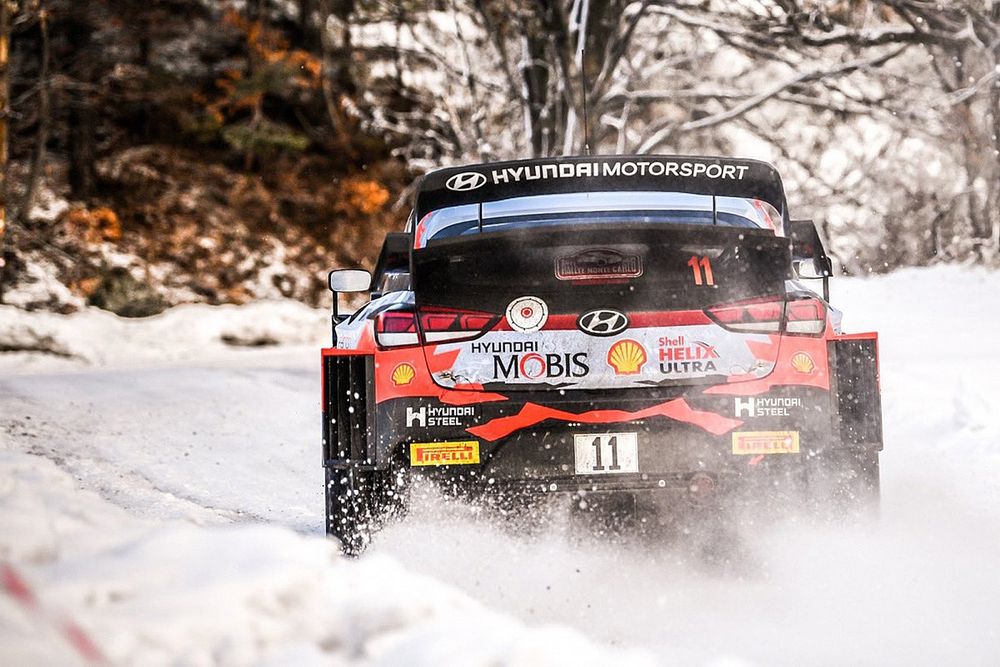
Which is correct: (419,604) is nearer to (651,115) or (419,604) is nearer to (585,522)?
(585,522)

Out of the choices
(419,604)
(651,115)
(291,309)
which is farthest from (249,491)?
(651,115)

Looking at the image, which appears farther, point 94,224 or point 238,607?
point 94,224

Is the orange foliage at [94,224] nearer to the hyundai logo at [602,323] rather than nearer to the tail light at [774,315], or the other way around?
the hyundai logo at [602,323]

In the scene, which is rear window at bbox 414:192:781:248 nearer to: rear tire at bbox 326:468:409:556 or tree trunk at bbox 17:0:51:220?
rear tire at bbox 326:468:409:556

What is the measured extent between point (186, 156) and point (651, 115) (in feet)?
45.0

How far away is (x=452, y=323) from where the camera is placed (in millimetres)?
4305

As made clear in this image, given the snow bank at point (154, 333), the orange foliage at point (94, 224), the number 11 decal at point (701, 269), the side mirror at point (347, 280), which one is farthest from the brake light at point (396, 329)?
the orange foliage at point (94, 224)

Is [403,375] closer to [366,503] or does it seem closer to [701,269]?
[366,503]

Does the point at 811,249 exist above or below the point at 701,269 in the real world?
above

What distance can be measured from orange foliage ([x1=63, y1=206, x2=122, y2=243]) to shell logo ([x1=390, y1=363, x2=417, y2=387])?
75.3 ft

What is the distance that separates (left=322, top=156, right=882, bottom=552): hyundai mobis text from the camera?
14.0 ft

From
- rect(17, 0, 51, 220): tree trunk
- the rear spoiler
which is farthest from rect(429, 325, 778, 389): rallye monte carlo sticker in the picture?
rect(17, 0, 51, 220): tree trunk

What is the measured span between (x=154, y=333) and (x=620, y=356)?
16.4 meters

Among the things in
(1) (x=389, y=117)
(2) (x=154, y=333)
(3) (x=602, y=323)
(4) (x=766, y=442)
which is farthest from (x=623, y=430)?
(1) (x=389, y=117)
